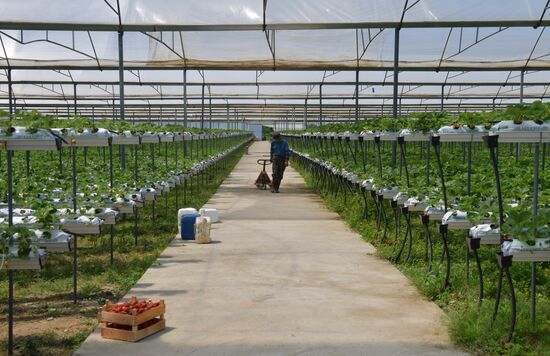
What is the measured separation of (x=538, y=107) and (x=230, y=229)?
5.94 metres

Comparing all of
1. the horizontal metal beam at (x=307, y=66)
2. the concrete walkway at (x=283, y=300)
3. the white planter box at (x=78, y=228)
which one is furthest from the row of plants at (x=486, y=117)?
the horizontal metal beam at (x=307, y=66)

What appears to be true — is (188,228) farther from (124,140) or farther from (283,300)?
(283,300)

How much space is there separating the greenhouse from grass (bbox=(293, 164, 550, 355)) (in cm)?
2

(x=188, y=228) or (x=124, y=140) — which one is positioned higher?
(x=124, y=140)

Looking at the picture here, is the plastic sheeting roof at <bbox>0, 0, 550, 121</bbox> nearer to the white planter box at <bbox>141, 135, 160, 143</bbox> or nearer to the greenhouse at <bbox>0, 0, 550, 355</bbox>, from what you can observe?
the greenhouse at <bbox>0, 0, 550, 355</bbox>

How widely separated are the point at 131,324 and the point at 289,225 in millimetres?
5689

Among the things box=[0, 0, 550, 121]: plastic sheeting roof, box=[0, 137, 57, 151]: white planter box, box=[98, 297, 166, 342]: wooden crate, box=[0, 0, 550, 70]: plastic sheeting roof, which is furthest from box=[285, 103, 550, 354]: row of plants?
box=[0, 137, 57, 151]: white planter box

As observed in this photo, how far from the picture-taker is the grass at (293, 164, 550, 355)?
4375 millimetres

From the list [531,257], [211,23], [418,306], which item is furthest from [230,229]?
[531,257]

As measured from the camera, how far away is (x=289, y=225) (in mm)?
10078

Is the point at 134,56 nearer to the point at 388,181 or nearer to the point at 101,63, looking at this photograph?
the point at 101,63

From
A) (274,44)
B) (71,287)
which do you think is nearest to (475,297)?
(71,287)

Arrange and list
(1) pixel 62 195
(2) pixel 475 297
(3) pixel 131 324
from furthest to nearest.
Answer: (1) pixel 62 195, (2) pixel 475 297, (3) pixel 131 324

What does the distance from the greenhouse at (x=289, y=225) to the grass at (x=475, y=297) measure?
2cm
